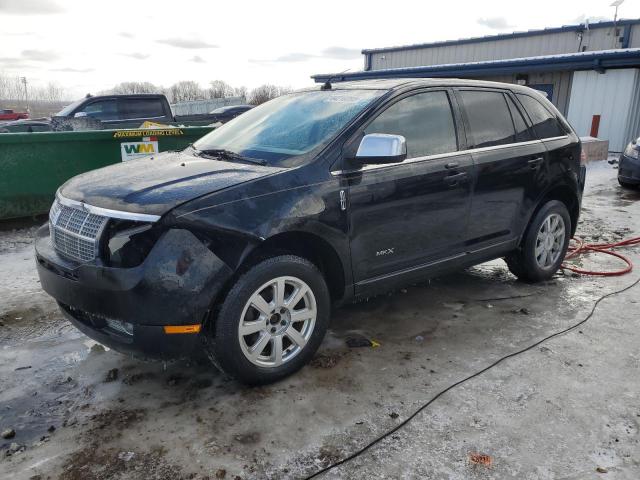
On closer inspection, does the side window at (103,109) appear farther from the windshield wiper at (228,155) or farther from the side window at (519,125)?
the side window at (519,125)

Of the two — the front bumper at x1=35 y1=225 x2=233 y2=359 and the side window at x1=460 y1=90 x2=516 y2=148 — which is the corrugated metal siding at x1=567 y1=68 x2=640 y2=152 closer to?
the side window at x1=460 y1=90 x2=516 y2=148

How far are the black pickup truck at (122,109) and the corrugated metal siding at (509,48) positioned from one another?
57.8 ft

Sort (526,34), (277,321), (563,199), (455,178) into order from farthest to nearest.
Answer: (526,34) < (563,199) < (455,178) < (277,321)

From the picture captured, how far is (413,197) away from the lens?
144 inches

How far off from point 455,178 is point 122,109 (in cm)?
912

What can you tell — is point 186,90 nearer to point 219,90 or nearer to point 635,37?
point 219,90

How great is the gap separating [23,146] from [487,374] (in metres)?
6.33

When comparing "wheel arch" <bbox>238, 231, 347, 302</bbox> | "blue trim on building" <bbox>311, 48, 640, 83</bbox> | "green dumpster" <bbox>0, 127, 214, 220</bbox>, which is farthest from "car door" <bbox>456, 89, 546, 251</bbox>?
"blue trim on building" <bbox>311, 48, 640, 83</bbox>

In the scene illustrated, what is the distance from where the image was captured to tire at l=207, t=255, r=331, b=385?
113 inches

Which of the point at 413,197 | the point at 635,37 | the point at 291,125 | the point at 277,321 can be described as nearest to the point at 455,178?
the point at 413,197

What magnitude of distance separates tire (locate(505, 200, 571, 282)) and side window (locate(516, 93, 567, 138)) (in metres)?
Answer: 0.65

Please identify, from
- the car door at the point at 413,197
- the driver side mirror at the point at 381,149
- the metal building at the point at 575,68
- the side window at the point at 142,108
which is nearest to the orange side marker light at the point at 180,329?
the car door at the point at 413,197

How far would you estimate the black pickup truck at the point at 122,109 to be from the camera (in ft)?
A: 34.9

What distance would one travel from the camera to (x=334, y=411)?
2.92 meters
